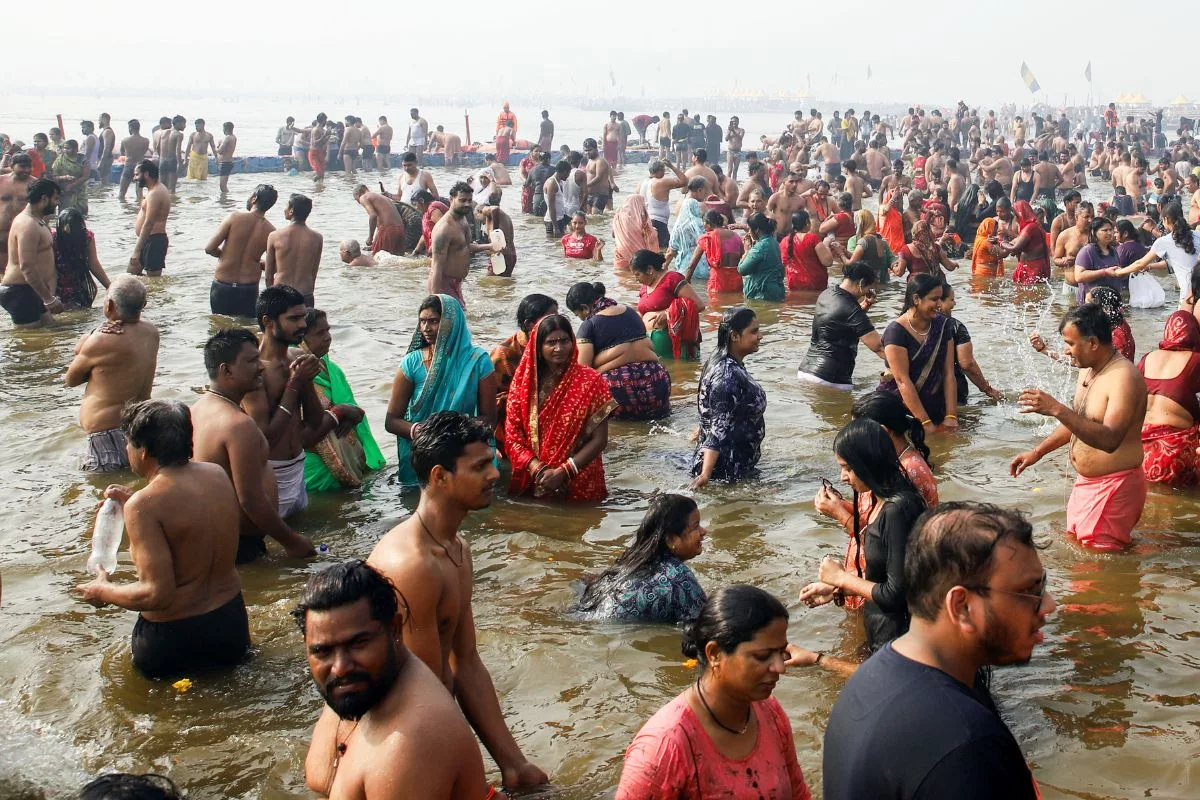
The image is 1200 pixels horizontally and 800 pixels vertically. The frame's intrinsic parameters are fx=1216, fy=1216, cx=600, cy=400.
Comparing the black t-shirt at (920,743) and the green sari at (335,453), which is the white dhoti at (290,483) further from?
the black t-shirt at (920,743)

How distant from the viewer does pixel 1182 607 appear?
5363 mm

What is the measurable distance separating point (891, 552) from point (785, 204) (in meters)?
12.1

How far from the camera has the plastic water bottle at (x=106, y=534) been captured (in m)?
4.40

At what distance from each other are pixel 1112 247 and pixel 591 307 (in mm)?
6225

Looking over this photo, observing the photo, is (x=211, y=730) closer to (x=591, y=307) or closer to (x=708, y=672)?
(x=708, y=672)

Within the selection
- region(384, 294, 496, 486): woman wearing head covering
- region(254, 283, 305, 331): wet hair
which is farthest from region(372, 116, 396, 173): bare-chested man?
region(254, 283, 305, 331): wet hair

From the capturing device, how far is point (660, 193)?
52.5ft

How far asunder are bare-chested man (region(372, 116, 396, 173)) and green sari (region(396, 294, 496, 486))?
76.4ft

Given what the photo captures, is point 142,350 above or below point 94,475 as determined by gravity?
above

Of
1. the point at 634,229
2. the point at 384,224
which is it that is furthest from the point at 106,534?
the point at 384,224

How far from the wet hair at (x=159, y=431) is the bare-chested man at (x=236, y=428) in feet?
2.06

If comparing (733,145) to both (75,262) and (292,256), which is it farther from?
(292,256)

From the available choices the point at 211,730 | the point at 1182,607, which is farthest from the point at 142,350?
the point at 1182,607

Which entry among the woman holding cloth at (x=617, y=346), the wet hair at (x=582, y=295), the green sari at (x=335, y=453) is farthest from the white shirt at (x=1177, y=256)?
the green sari at (x=335, y=453)
